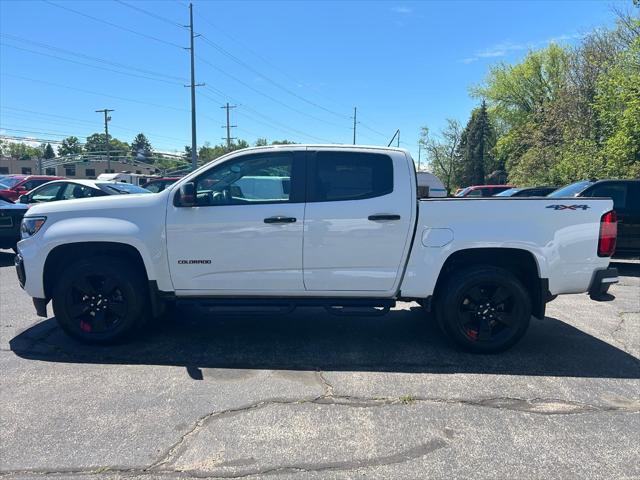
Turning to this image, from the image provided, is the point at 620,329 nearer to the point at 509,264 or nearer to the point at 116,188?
the point at 509,264

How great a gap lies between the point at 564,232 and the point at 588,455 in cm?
214

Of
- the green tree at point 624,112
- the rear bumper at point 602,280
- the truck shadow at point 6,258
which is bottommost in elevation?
the truck shadow at point 6,258

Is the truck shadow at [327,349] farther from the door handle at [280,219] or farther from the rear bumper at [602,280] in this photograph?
the door handle at [280,219]

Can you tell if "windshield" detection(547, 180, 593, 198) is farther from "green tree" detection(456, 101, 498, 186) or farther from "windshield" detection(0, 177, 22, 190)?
"green tree" detection(456, 101, 498, 186)

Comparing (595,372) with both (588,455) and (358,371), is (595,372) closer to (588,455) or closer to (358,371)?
(588,455)

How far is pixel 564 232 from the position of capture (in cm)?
441

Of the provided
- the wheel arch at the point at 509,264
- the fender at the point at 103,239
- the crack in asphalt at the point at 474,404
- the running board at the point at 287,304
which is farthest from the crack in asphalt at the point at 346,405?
the fender at the point at 103,239

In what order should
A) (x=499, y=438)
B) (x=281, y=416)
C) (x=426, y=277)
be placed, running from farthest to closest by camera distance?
1. (x=426, y=277)
2. (x=281, y=416)
3. (x=499, y=438)

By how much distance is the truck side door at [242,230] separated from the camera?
14.6 ft

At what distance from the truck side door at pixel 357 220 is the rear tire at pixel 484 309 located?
0.55 meters

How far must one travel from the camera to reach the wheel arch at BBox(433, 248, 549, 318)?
453cm

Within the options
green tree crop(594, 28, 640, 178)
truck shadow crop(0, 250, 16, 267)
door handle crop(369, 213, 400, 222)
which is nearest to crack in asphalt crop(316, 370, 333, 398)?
door handle crop(369, 213, 400, 222)

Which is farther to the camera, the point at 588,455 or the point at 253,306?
the point at 253,306

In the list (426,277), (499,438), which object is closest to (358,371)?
(426,277)
